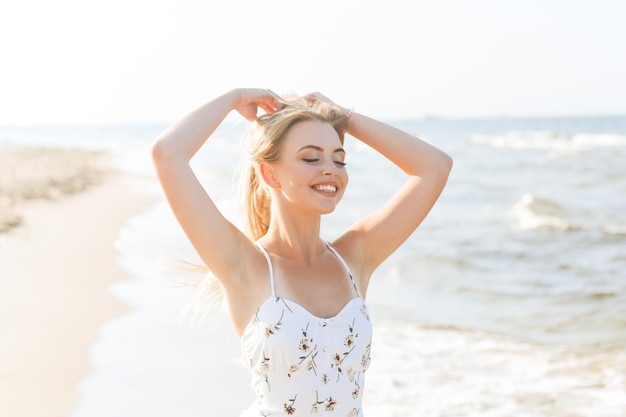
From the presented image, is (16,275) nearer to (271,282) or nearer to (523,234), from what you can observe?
(271,282)

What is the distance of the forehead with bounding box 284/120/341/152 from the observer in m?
3.00

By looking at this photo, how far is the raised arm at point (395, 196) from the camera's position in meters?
3.29

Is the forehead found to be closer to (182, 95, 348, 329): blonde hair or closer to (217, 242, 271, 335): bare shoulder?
(182, 95, 348, 329): blonde hair

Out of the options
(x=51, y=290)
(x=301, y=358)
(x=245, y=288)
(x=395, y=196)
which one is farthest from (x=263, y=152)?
(x=51, y=290)

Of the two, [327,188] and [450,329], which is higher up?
[327,188]

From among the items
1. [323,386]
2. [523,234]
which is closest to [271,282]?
[323,386]

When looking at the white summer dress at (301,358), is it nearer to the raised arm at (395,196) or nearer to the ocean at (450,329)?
the raised arm at (395,196)

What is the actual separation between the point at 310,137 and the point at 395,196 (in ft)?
1.85

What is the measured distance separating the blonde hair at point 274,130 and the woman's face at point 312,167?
0.03 m

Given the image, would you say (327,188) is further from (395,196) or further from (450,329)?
(450,329)

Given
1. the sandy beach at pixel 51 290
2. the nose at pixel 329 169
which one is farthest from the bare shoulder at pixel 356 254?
the sandy beach at pixel 51 290

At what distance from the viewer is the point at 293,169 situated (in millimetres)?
2977

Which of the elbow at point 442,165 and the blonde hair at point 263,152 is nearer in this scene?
the blonde hair at point 263,152

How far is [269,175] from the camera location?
309 centimetres
